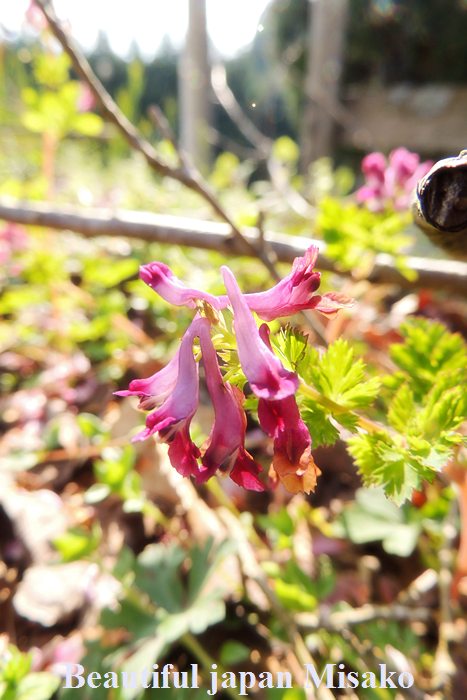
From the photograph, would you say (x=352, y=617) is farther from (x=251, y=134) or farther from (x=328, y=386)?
(x=251, y=134)

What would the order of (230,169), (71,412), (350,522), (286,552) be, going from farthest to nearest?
(230,169) < (71,412) < (286,552) < (350,522)

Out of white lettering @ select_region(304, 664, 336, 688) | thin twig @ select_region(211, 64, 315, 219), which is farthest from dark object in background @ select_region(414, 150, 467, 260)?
thin twig @ select_region(211, 64, 315, 219)

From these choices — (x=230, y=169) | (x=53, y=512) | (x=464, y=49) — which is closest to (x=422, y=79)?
(x=464, y=49)

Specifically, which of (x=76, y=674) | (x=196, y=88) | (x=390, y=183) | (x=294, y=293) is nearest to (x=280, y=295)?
(x=294, y=293)

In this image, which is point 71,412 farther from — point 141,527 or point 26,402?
point 141,527

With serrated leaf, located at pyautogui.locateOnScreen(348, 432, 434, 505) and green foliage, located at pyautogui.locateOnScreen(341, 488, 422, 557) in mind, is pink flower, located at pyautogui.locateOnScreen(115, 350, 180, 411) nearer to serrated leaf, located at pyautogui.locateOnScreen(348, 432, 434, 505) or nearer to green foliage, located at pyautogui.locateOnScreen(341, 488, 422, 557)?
serrated leaf, located at pyautogui.locateOnScreen(348, 432, 434, 505)
